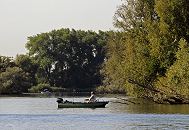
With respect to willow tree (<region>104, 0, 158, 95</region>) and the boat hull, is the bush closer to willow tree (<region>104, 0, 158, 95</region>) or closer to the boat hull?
willow tree (<region>104, 0, 158, 95</region>)

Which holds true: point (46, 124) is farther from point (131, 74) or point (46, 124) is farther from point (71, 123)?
point (131, 74)

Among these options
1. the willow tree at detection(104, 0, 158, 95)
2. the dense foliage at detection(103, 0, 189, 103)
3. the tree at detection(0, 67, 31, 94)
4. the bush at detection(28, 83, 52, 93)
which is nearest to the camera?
the dense foliage at detection(103, 0, 189, 103)

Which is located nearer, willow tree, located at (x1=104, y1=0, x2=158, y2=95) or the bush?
willow tree, located at (x1=104, y1=0, x2=158, y2=95)

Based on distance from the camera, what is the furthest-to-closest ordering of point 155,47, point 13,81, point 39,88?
1. point 39,88
2. point 13,81
3. point 155,47

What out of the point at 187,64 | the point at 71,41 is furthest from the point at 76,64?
the point at 187,64

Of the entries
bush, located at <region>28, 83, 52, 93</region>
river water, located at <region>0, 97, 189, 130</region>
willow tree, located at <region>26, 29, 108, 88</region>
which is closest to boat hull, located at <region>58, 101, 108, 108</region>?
river water, located at <region>0, 97, 189, 130</region>

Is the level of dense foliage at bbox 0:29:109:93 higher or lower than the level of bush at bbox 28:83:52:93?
higher

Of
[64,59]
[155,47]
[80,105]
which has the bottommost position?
[80,105]

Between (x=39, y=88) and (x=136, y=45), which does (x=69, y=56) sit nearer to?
(x=39, y=88)

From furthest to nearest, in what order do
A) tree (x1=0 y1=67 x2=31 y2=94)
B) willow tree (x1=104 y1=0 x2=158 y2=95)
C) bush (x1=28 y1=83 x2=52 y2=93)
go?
1. bush (x1=28 y1=83 x2=52 y2=93)
2. tree (x1=0 y1=67 x2=31 y2=94)
3. willow tree (x1=104 y1=0 x2=158 y2=95)

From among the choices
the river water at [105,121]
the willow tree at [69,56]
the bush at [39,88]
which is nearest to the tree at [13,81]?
the bush at [39,88]

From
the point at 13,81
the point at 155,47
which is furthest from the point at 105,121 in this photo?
the point at 13,81

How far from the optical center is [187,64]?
64.2 meters

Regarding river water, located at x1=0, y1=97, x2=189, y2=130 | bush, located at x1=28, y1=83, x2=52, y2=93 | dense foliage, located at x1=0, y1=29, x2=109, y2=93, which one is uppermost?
dense foliage, located at x1=0, y1=29, x2=109, y2=93
